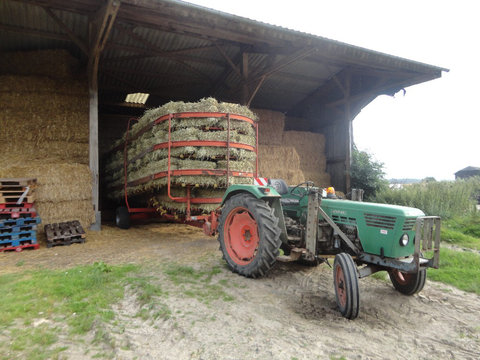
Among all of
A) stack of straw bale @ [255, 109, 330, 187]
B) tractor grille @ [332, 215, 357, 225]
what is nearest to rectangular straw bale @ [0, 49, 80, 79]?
stack of straw bale @ [255, 109, 330, 187]

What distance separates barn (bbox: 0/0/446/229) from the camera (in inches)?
267

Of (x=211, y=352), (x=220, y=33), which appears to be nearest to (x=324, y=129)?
(x=220, y=33)

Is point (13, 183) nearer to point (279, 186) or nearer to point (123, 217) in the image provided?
point (123, 217)

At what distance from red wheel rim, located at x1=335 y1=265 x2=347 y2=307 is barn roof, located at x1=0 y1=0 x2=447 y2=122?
5.84 m

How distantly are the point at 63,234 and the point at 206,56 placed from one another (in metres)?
6.80

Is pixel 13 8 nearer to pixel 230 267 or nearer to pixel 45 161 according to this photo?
pixel 45 161

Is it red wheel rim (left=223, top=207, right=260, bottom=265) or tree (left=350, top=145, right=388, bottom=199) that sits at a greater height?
tree (left=350, top=145, right=388, bottom=199)

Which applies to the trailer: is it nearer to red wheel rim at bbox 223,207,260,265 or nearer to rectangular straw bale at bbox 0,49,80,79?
red wheel rim at bbox 223,207,260,265

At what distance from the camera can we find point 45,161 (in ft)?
23.9

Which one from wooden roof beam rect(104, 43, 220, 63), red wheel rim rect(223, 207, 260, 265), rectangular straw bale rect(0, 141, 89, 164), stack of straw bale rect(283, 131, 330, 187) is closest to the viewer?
red wheel rim rect(223, 207, 260, 265)

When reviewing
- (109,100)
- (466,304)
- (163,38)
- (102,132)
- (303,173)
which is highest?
(163,38)

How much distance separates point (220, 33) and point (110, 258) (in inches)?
219

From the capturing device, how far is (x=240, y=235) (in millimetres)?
4008

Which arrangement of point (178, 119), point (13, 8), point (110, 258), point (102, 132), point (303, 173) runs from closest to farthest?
1. point (110, 258)
2. point (178, 119)
3. point (13, 8)
4. point (102, 132)
5. point (303, 173)
